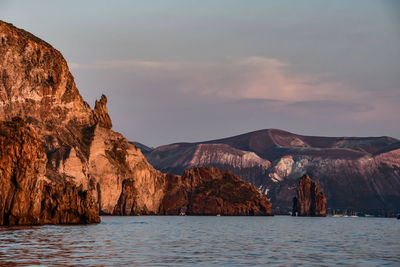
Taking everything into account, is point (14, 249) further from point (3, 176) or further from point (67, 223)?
point (67, 223)

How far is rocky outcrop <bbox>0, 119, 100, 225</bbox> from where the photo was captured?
111562 millimetres

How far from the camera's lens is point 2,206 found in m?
110

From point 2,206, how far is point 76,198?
2912 centimetres

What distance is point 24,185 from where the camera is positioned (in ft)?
377

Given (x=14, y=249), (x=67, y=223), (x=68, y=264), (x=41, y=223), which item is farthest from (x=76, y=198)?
(x=68, y=264)

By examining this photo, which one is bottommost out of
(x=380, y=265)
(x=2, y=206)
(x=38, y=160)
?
(x=380, y=265)

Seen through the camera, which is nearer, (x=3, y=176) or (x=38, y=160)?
(x=3, y=176)

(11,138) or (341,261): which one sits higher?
A: (11,138)

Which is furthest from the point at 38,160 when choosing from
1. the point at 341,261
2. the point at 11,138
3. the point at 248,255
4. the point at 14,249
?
the point at 341,261

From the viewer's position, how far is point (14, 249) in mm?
60656

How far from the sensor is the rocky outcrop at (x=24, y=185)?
11156 centimetres

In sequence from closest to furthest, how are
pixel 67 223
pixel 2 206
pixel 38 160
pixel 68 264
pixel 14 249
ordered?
pixel 68 264, pixel 14 249, pixel 2 206, pixel 38 160, pixel 67 223

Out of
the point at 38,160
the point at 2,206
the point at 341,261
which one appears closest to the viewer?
the point at 341,261

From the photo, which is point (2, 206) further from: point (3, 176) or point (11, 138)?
point (11, 138)
